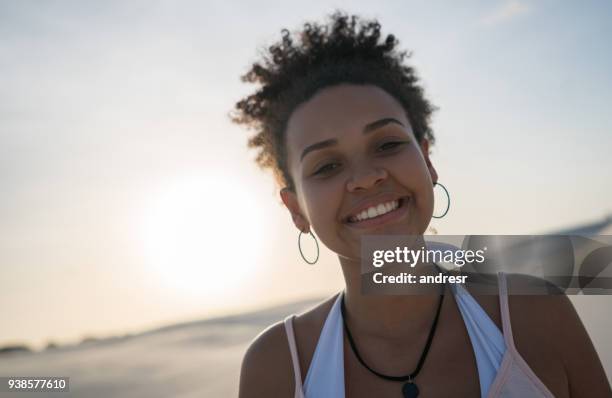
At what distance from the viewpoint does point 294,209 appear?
3.10m

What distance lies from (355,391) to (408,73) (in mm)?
1759

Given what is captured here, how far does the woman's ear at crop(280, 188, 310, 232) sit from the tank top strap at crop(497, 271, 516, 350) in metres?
1.02

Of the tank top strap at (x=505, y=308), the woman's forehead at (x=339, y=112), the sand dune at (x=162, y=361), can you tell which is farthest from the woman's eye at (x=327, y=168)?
the sand dune at (x=162, y=361)

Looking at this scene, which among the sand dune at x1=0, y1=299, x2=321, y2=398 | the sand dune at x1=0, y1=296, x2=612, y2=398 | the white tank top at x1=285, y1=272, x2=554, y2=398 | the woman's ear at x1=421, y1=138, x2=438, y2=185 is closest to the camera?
the white tank top at x1=285, y1=272, x2=554, y2=398

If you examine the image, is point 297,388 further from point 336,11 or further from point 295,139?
point 336,11

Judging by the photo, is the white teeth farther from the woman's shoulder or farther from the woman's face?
the woman's shoulder

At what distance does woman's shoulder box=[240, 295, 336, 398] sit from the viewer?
9.08 feet

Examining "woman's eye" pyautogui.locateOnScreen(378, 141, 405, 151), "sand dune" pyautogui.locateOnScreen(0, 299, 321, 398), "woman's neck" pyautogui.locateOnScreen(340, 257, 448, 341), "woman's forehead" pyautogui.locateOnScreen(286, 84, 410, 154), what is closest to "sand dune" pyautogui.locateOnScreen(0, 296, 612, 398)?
"sand dune" pyautogui.locateOnScreen(0, 299, 321, 398)

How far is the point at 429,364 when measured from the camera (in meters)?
2.60

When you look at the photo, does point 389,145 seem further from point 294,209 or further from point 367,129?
point 294,209

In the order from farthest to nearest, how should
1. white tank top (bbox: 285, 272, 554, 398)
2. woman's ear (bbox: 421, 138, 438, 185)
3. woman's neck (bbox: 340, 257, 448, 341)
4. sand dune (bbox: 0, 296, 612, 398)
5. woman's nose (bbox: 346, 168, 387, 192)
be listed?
1. sand dune (bbox: 0, 296, 612, 398)
2. woman's ear (bbox: 421, 138, 438, 185)
3. woman's neck (bbox: 340, 257, 448, 341)
4. woman's nose (bbox: 346, 168, 387, 192)
5. white tank top (bbox: 285, 272, 554, 398)

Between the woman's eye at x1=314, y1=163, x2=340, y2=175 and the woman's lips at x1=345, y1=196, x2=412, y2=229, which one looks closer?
the woman's lips at x1=345, y1=196, x2=412, y2=229

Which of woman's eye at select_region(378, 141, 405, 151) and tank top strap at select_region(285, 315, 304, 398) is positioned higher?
woman's eye at select_region(378, 141, 405, 151)

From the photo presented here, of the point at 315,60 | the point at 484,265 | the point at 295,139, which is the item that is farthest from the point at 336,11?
the point at 484,265
